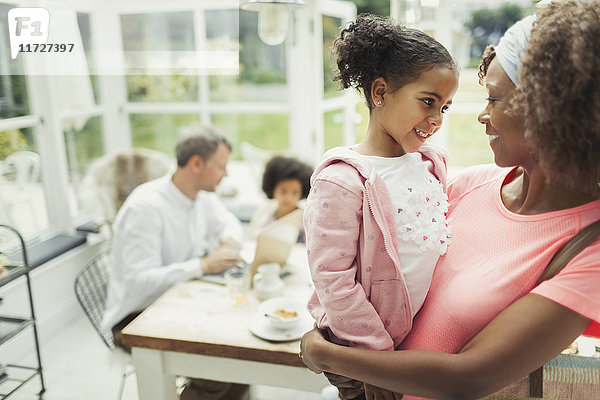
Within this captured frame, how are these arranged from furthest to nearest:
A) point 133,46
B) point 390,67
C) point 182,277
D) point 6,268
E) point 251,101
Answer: point 251,101 → point 133,46 → point 6,268 → point 182,277 → point 390,67

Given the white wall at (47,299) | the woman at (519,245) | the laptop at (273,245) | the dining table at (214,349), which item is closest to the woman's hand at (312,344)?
the woman at (519,245)

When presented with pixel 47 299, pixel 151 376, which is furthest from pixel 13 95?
pixel 151 376

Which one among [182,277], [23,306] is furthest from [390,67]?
[23,306]

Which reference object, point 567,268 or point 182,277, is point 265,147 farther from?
point 567,268

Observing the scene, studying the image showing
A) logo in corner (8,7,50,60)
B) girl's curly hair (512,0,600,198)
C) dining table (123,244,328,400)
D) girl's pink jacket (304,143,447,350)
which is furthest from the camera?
dining table (123,244,328,400)

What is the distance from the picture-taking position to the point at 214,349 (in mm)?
1608

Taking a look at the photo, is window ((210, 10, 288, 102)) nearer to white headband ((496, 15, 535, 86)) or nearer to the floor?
the floor

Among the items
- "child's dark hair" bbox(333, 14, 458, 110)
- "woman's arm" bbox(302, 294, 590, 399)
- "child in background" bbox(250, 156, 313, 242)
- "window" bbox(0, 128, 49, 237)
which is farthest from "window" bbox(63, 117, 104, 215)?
"woman's arm" bbox(302, 294, 590, 399)

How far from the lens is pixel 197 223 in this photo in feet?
8.68

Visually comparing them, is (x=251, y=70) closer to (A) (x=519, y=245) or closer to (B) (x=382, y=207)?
(B) (x=382, y=207)

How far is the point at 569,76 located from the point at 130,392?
2683mm

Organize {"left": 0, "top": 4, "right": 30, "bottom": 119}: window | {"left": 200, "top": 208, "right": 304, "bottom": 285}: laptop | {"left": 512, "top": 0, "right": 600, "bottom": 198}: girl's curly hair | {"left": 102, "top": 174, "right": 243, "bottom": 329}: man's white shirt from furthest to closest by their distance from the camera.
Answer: {"left": 0, "top": 4, "right": 30, "bottom": 119}: window < {"left": 102, "top": 174, "right": 243, "bottom": 329}: man's white shirt < {"left": 200, "top": 208, "right": 304, "bottom": 285}: laptop < {"left": 512, "top": 0, "right": 600, "bottom": 198}: girl's curly hair

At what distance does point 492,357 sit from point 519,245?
0.70ft

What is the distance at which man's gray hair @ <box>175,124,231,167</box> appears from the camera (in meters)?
2.54
